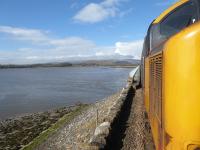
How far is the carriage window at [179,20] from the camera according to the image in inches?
173

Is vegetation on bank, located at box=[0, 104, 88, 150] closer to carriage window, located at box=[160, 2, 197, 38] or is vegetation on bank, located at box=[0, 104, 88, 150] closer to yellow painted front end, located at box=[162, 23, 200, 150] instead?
carriage window, located at box=[160, 2, 197, 38]

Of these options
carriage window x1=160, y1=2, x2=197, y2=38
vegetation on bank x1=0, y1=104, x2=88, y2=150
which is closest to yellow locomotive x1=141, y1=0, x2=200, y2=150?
carriage window x1=160, y1=2, x2=197, y2=38

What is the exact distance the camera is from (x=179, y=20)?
4812 mm

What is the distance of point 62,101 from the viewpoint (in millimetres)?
39188

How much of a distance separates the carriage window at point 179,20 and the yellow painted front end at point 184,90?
1.26 m

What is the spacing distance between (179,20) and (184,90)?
2069mm

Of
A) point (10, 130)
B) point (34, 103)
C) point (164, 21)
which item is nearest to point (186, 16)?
point (164, 21)

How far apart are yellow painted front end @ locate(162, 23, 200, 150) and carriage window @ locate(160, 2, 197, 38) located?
126cm

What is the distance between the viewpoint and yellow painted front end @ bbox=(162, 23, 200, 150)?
2.97 metres

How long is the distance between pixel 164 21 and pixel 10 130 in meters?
20.6

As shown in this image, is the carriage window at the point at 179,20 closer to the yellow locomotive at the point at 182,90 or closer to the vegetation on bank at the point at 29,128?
the yellow locomotive at the point at 182,90

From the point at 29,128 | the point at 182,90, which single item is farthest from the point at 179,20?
the point at 29,128

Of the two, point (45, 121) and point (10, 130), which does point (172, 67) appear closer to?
point (10, 130)

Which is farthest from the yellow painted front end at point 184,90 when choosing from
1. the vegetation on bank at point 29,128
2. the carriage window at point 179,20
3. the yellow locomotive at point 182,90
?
the vegetation on bank at point 29,128
